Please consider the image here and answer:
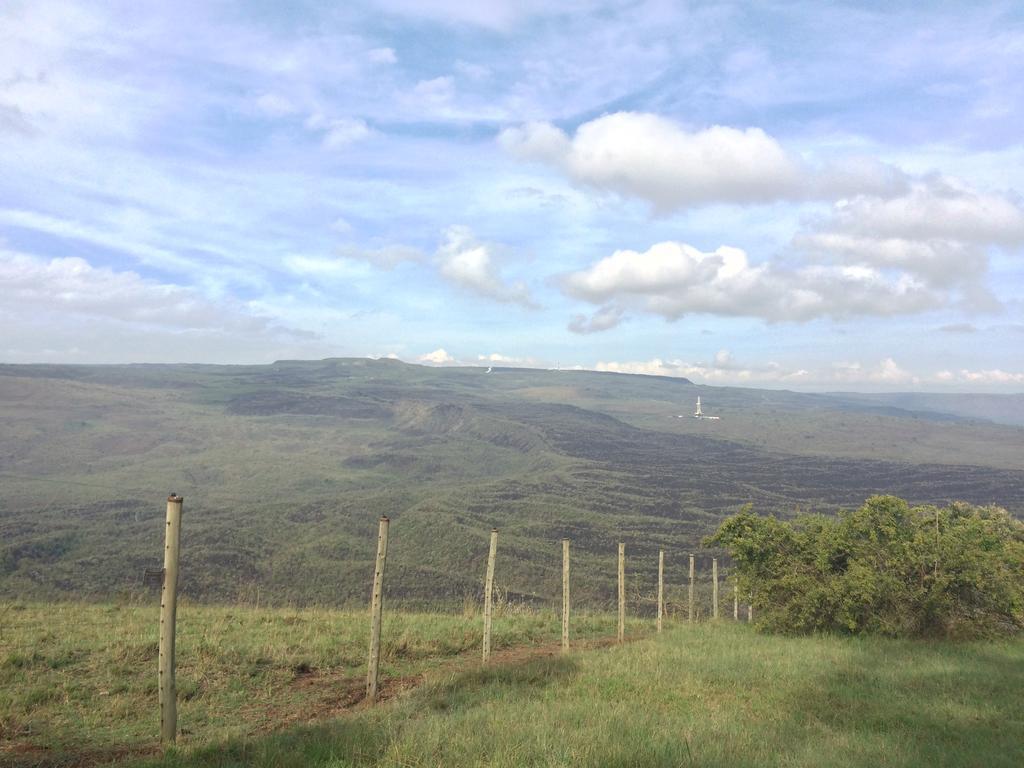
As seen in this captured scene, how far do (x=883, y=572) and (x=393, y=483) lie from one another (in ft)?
281

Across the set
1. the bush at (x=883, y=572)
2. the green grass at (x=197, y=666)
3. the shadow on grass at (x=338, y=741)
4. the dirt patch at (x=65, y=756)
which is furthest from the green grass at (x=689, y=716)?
the bush at (x=883, y=572)

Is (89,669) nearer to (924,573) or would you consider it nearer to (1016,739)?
(1016,739)

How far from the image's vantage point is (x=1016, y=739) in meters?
7.11

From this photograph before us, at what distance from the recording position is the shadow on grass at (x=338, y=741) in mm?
5422

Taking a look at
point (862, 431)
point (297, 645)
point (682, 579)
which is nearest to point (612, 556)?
point (682, 579)

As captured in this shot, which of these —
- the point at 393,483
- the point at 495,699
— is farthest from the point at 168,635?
the point at 393,483

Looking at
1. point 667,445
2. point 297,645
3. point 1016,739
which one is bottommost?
point 667,445

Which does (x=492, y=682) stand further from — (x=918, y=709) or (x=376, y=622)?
(x=918, y=709)

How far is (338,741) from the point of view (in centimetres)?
587

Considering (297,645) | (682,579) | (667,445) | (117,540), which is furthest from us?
(667,445)

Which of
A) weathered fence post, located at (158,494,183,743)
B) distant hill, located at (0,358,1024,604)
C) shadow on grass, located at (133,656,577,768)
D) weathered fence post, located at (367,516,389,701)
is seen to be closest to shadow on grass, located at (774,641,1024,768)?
shadow on grass, located at (133,656,577,768)

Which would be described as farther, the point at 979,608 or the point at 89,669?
the point at 979,608

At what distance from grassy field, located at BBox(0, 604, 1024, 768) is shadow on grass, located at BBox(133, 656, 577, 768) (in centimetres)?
3

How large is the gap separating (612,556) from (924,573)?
40.9 meters
